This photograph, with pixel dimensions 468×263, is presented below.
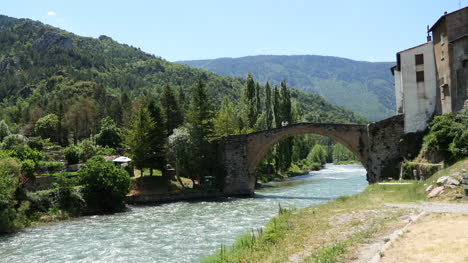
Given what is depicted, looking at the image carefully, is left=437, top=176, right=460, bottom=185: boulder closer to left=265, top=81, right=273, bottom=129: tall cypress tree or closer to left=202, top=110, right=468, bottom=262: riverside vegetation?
left=202, top=110, right=468, bottom=262: riverside vegetation

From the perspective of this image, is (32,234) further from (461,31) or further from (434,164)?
(461,31)

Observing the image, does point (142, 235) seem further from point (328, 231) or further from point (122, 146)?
point (122, 146)

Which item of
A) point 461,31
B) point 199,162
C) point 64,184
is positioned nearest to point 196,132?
point 199,162

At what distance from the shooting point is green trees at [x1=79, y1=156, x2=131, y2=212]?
32.0 m

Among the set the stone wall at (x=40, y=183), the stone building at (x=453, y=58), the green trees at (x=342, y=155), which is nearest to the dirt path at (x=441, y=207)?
the stone building at (x=453, y=58)

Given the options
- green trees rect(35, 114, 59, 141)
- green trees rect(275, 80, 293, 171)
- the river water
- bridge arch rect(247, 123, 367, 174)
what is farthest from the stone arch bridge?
green trees rect(35, 114, 59, 141)

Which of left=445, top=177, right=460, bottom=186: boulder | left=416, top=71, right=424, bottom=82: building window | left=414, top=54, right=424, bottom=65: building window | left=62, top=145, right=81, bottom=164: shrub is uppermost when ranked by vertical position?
left=414, top=54, right=424, bottom=65: building window

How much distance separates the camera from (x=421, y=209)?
15.8m

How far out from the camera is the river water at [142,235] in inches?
719

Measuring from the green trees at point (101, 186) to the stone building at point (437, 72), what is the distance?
2723 cm

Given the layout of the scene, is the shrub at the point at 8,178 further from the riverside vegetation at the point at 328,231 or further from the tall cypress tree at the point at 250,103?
the tall cypress tree at the point at 250,103

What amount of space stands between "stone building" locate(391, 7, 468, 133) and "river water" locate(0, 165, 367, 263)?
13.9 metres

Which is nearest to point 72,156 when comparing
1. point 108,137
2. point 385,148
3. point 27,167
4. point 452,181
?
point 27,167

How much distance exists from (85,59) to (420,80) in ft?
610
